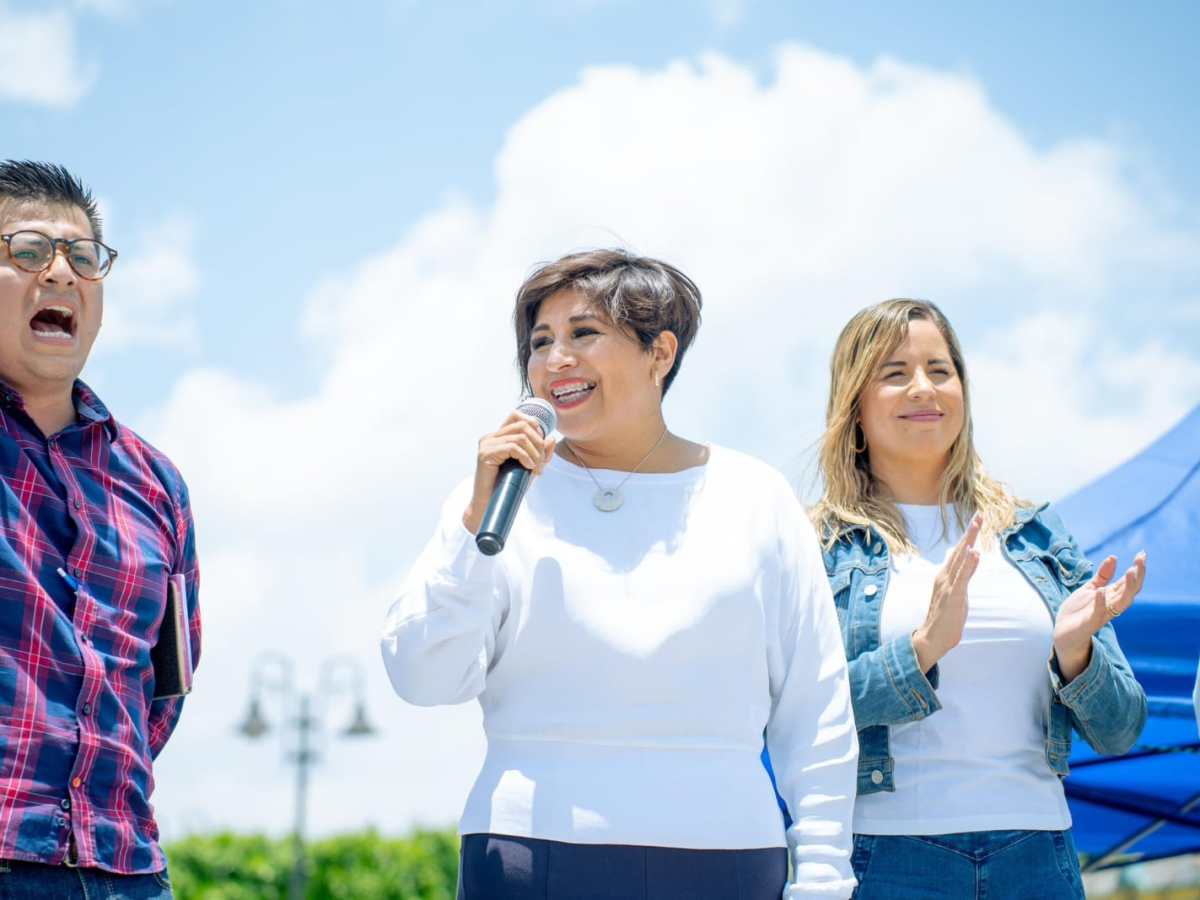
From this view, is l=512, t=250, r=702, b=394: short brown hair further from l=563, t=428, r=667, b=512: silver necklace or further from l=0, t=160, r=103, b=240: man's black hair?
l=0, t=160, r=103, b=240: man's black hair

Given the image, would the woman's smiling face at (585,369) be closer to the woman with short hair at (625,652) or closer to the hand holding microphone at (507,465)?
the woman with short hair at (625,652)

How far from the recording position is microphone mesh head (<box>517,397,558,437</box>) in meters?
2.72

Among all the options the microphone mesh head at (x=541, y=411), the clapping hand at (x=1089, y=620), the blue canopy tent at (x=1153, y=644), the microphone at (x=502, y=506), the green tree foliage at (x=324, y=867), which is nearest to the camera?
the microphone at (x=502, y=506)

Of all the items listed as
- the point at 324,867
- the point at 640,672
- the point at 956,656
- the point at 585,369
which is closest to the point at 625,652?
the point at 640,672

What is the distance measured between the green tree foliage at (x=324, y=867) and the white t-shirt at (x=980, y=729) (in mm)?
21182

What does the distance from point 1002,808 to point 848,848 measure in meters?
0.48

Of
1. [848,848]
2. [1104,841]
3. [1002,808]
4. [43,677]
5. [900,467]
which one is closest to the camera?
[43,677]

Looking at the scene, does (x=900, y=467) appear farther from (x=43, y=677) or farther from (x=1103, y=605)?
(x=43, y=677)

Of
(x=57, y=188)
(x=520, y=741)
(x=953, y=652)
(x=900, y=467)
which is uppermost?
(x=57, y=188)

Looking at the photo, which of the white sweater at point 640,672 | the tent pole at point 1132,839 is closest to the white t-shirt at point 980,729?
the white sweater at point 640,672

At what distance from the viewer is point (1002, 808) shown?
2938mm

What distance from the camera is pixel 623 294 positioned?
2.90 m

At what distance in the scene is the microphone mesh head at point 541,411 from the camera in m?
2.72

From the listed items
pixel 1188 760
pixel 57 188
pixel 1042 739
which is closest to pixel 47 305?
pixel 57 188
